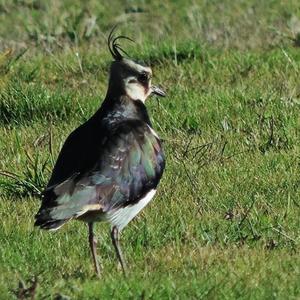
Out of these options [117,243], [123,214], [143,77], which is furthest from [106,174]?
[143,77]

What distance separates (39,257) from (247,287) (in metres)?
1.39

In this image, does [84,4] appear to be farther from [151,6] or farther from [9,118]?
[9,118]

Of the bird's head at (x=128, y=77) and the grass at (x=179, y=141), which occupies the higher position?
the bird's head at (x=128, y=77)

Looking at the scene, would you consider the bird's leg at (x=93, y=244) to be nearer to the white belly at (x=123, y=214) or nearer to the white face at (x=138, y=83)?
the white belly at (x=123, y=214)

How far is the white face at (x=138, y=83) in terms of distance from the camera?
807 cm

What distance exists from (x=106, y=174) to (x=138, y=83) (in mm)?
1150

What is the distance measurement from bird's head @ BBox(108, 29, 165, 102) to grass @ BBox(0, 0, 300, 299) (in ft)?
2.65

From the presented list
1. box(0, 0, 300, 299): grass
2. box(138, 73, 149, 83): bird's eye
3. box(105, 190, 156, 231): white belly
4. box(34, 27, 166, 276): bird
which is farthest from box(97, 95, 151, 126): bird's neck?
box(0, 0, 300, 299): grass

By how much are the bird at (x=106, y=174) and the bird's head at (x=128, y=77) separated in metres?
0.14

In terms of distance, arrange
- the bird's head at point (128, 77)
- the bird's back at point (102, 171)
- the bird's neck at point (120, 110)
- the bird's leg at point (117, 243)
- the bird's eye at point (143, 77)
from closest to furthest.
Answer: the bird's back at point (102, 171), the bird's leg at point (117, 243), the bird's neck at point (120, 110), the bird's head at point (128, 77), the bird's eye at point (143, 77)

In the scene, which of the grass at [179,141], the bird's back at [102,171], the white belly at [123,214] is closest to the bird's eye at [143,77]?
the bird's back at [102,171]

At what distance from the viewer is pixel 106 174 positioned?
23.5ft

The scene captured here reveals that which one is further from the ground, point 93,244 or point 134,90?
point 134,90

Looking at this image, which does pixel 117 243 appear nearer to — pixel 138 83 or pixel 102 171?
pixel 102 171
